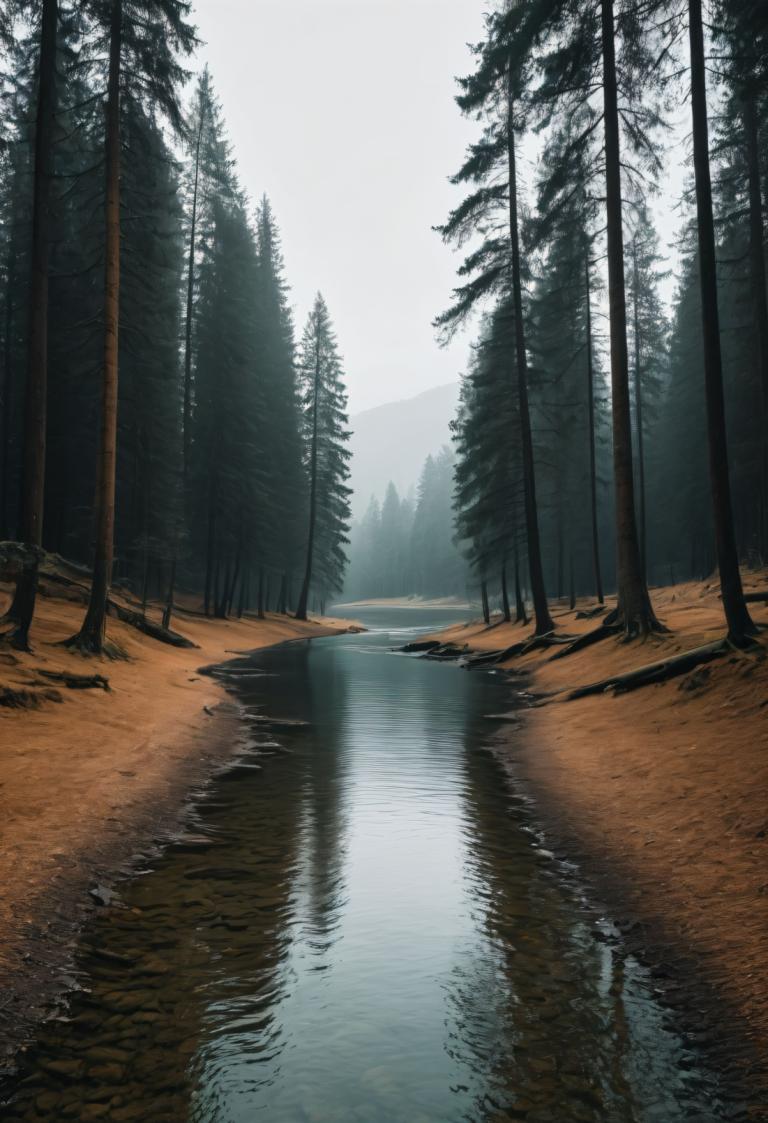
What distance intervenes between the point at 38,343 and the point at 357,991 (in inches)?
538

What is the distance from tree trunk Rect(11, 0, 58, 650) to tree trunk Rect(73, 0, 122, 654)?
128 cm

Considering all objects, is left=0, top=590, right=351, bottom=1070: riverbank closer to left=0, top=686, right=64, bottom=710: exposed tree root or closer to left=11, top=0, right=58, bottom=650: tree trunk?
left=0, top=686, right=64, bottom=710: exposed tree root

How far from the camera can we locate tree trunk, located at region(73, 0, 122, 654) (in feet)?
50.4

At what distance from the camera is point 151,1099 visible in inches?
133

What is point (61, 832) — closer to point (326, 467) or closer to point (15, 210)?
point (15, 210)

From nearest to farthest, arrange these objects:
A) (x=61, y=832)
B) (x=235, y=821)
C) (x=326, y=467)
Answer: (x=61, y=832) → (x=235, y=821) → (x=326, y=467)

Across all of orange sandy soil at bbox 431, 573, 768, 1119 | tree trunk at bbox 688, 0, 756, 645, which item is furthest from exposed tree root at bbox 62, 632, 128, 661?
tree trunk at bbox 688, 0, 756, 645

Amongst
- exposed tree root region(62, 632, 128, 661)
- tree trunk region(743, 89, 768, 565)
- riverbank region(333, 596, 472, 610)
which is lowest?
riverbank region(333, 596, 472, 610)

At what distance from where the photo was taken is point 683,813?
713 cm

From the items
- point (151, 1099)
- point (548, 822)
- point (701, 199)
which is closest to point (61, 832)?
point (151, 1099)

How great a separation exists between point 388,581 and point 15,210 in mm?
99453

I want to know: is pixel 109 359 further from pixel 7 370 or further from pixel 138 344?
pixel 7 370

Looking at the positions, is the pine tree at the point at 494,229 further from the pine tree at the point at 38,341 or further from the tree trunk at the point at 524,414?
the pine tree at the point at 38,341

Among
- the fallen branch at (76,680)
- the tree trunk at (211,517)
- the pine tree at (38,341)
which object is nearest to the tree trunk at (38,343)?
the pine tree at (38,341)
